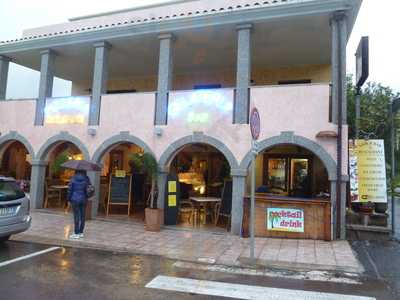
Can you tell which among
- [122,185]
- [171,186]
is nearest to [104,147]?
[122,185]

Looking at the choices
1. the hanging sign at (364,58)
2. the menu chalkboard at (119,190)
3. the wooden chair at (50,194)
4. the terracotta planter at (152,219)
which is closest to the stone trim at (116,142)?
the menu chalkboard at (119,190)

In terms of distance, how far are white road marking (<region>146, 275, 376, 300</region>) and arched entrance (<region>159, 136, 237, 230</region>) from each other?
4397 millimetres

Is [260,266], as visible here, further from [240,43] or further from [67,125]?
[67,125]

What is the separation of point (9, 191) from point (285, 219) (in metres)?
6.40

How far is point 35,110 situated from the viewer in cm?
1228

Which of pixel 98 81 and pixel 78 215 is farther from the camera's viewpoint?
pixel 98 81

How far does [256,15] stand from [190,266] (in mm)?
6798

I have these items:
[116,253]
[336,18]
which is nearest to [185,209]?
[116,253]

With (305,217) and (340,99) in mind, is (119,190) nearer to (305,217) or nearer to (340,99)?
(305,217)

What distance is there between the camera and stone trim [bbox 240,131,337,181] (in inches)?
335

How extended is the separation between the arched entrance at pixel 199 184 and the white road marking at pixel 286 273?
3427mm

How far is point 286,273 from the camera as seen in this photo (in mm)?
5980

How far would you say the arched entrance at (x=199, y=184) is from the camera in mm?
9867

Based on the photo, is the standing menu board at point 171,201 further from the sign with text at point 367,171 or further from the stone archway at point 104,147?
the sign with text at point 367,171
